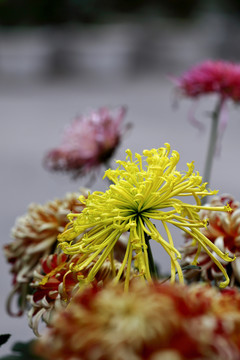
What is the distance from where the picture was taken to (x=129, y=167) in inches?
10.5

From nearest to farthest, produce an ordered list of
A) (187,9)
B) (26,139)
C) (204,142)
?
(204,142)
(26,139)
(187,9)

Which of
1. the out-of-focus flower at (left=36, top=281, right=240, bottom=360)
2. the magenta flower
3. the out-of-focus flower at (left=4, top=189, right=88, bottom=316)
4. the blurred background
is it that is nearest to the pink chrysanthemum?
the magenta flower

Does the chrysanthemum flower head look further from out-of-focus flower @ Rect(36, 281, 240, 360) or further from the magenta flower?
out-of-focus flower @ Rect(36, 281, 240, 360)

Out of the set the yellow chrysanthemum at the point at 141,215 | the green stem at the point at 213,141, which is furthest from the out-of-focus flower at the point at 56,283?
the green stem at the point at 213,141

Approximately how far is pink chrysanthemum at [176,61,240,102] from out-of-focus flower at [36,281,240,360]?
299 millimetres

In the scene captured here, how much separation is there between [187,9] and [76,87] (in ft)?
4.27

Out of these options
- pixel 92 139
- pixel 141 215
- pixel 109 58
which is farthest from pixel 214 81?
pixel 109 58

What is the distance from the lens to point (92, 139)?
0.48m

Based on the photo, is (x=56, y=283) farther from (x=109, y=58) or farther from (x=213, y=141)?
(x=109, y=58)

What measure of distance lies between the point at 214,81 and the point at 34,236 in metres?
0.19

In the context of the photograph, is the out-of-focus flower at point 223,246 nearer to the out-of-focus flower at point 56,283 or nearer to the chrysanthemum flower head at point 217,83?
the out-of-focus flower at point 56,283

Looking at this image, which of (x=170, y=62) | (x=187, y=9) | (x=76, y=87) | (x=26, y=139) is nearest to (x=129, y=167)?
(x=26, y=139)

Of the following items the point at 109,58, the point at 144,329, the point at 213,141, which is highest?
the point at 109,58

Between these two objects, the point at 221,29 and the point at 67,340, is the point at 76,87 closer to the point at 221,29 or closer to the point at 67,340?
the point at 221,29
